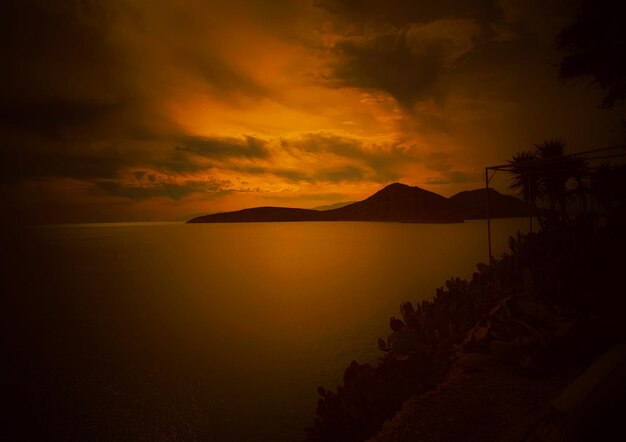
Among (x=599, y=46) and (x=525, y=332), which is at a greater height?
(x=599, y=46)

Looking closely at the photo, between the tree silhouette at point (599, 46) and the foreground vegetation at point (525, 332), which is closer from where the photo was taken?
the foreground vegetation at point (525, 332)

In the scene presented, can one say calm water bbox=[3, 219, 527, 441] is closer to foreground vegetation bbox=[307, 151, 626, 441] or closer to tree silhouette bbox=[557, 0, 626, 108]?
foreground vegetation bbox=[307, 151, 626, 441]

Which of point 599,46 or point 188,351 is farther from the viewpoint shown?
point 188,351

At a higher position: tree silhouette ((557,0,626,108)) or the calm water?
tree silhouette ((557,0,626,108))

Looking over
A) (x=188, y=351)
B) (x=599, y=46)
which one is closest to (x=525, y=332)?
(x=599, y=46)

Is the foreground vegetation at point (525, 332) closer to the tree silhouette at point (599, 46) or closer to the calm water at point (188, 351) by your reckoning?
the calm water at point (188, 351)

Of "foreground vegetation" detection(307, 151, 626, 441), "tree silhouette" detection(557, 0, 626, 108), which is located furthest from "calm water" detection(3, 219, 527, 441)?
"tree silhouette" detection(557, 0, 626, 108)

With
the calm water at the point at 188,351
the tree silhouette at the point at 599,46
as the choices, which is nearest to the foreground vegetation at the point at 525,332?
the calm water at the point at 188,351

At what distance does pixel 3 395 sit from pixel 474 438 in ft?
48.7

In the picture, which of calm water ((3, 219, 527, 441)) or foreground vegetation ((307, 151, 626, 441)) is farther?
calm water ((3, 219, 527, 441))

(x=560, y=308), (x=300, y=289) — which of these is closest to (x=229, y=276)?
(x=300, y=289)

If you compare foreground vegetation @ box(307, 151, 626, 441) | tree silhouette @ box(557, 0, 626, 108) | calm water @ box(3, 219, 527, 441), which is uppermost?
tree silhouette @ box(557, 0, 626, 108)

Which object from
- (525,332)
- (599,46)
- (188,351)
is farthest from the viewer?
(188,351)

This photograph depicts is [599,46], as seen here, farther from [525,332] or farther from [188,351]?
[188,351]
